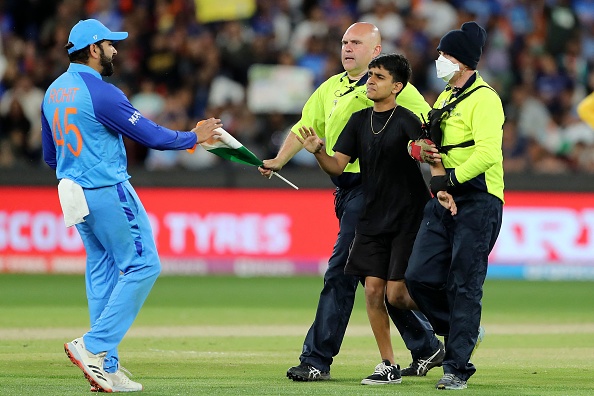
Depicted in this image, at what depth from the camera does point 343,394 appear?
27.9ft

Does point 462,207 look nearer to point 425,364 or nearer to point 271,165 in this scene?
point 425,364

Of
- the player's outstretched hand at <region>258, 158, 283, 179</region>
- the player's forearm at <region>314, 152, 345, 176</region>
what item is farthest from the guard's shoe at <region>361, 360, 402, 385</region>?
the player's outstretched hand at <region>258, 158, 283, 179</region>

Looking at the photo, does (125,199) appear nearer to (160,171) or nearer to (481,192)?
(481,192)

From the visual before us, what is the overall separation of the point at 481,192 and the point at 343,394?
6.17 feet

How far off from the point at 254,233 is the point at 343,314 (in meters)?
9.70

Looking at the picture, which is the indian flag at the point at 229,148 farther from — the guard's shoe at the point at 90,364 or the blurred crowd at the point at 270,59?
the blurred crowd at the point at 270,59

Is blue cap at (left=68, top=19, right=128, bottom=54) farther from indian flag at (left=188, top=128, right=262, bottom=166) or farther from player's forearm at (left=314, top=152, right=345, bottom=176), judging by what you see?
player's forearm at (left=314, top=152, right=345, bottom=176)

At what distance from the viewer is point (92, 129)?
8.80 meters

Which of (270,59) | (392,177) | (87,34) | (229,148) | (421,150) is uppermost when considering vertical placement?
(270,59)

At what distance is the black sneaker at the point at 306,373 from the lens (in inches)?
374

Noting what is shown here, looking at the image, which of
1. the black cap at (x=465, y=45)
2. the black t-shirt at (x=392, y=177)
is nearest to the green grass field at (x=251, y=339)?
the black t-shirt at (x=392, y=177)

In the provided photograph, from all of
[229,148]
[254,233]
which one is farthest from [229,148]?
[254,233]

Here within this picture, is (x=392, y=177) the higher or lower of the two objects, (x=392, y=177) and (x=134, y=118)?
the lower

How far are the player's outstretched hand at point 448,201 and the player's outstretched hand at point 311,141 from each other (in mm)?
1036
